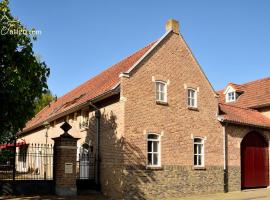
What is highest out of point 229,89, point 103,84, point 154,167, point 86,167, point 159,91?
point 229,89

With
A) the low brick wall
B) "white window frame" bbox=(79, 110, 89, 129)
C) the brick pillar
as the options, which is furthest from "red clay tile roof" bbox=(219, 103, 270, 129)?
the brick pillar

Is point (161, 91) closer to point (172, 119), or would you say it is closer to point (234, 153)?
point (172, 119)

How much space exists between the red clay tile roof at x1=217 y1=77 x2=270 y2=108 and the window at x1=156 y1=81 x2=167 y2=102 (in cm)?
1034

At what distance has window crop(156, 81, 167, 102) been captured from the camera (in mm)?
19188

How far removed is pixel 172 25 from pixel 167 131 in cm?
585

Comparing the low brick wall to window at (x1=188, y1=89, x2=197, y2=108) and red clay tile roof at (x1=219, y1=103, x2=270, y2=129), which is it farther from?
window at (x1=188, y1=89, x2=197, y2=108)

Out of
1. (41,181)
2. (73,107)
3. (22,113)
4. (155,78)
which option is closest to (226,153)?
(155,78)

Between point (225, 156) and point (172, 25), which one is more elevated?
point (172, 25)

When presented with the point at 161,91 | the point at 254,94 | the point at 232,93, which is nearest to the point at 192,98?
the point at 161,91

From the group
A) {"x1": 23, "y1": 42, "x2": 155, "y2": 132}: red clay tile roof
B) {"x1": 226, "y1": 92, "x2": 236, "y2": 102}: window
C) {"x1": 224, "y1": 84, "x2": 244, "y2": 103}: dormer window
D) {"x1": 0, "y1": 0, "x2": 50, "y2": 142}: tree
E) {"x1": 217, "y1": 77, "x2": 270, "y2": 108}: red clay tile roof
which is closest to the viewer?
{"x1": 0, "y1": 0, "x2": 50, "y2": 142}: tree

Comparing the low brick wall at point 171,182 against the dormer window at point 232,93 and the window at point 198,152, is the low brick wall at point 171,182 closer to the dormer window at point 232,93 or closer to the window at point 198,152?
the window at point 198,152

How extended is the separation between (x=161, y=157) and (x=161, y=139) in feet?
2.89

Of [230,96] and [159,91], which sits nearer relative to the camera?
[159,91]

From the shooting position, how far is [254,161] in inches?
949
